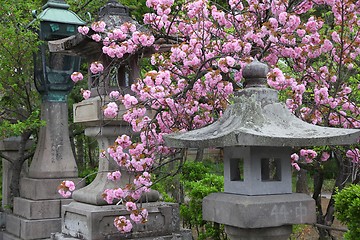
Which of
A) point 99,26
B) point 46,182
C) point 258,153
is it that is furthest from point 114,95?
point 46,182

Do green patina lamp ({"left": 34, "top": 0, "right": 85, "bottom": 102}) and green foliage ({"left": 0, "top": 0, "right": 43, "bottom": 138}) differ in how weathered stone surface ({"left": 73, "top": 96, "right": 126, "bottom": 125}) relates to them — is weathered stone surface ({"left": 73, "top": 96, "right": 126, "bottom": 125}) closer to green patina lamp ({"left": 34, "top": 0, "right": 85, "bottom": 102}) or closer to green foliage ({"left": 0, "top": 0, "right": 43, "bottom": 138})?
green foliage ({"left": 0, "top": 0, "right": 43, "bottom": 138})

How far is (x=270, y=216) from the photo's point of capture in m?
4.01

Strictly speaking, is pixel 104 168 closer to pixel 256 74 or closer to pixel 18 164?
pixel 256 74

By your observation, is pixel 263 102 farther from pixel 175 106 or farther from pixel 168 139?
pixel 175 106

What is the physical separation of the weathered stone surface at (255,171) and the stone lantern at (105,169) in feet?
8.65

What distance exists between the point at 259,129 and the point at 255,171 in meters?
0.43

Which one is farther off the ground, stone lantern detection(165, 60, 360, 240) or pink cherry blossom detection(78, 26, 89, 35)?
pink cherry blossom detection(78, 26, 89, 35)

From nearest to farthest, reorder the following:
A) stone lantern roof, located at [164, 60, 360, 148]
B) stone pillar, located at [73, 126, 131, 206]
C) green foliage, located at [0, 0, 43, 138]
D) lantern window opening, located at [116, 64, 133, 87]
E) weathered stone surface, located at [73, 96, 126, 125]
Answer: stone lantern roof, located at [164, 60, 360, 148] < weathered stone surface, located at [73, 96, 126, 125] < stone pillar, located at [73, 126, 131, 206] < lantern window opening, located at [116, 64, 133, 87] < green foliage, located at [0, 0, 43, 138]

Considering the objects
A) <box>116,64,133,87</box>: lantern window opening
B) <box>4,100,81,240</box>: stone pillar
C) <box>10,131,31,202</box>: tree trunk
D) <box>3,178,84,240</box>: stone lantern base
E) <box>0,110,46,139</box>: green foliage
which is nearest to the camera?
<box>116,64,133,87</box>: lantern window opening

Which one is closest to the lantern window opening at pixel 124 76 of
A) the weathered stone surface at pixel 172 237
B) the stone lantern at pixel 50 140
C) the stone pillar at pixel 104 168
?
the stone pillar at pixel 104 168

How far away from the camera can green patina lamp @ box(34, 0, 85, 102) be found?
9.71m

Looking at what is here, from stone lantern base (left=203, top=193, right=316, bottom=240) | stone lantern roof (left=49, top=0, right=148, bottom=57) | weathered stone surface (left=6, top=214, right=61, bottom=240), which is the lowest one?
weathered stone surface (left=6, top=214, right=61, bottom=240)

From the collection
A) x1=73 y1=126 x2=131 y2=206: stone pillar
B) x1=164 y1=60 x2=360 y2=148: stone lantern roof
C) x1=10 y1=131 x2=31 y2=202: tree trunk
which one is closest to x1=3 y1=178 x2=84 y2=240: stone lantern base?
x1=10 y1=131 x2=31 y2=202: tree trunk

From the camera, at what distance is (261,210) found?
3961mm
